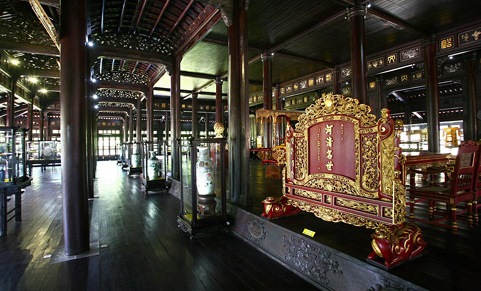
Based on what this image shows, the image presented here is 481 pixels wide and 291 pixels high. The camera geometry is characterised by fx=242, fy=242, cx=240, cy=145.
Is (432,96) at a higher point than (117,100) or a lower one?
lower

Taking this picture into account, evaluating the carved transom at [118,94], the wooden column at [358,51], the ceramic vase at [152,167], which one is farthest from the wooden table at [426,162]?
the carved transom at [118,94]

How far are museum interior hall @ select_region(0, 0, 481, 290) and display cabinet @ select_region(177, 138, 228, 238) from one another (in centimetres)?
2

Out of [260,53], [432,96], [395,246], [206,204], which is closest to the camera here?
[395,246]

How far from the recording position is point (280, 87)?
37.9ft

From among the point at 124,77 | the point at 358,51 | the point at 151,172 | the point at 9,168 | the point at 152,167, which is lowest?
the point at 151,172

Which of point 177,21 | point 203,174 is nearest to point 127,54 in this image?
point 177,21

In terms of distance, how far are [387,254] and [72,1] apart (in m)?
3.95

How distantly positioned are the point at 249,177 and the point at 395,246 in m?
2.17

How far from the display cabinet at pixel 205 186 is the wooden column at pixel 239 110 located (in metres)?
0.31

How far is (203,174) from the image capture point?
335cm

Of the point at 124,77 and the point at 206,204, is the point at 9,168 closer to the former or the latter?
the point at 206,204

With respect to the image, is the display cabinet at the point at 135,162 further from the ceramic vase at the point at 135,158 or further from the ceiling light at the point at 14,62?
the ceiling light at the point at 14,62

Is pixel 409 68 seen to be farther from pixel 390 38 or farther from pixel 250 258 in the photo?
pixel 250 258

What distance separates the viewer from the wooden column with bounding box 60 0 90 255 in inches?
106
